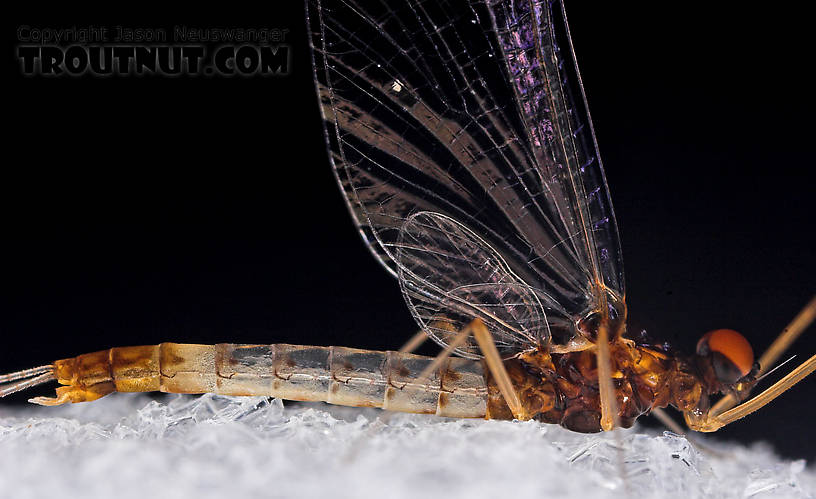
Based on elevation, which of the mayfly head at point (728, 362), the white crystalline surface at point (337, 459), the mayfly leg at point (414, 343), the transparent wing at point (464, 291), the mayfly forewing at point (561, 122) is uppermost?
the mayfly forewing at point (561, 122)

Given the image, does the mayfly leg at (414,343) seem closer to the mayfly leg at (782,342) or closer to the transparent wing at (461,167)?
the transparent wing at (461,167)

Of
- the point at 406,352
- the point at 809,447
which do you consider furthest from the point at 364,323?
the point at 809,447

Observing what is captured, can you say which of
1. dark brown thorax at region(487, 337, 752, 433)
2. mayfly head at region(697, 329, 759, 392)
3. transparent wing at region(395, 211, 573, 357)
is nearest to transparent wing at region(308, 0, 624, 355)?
transparent wing at region(395, 211, 573, 357)

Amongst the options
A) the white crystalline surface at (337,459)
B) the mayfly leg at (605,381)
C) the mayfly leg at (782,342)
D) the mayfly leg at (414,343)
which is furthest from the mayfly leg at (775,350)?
the mayfly leg at (414,343)

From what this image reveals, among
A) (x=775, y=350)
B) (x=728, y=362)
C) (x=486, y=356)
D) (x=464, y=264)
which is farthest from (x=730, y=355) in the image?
(x=464, y=264)

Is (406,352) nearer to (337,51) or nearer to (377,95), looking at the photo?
(377,95)
